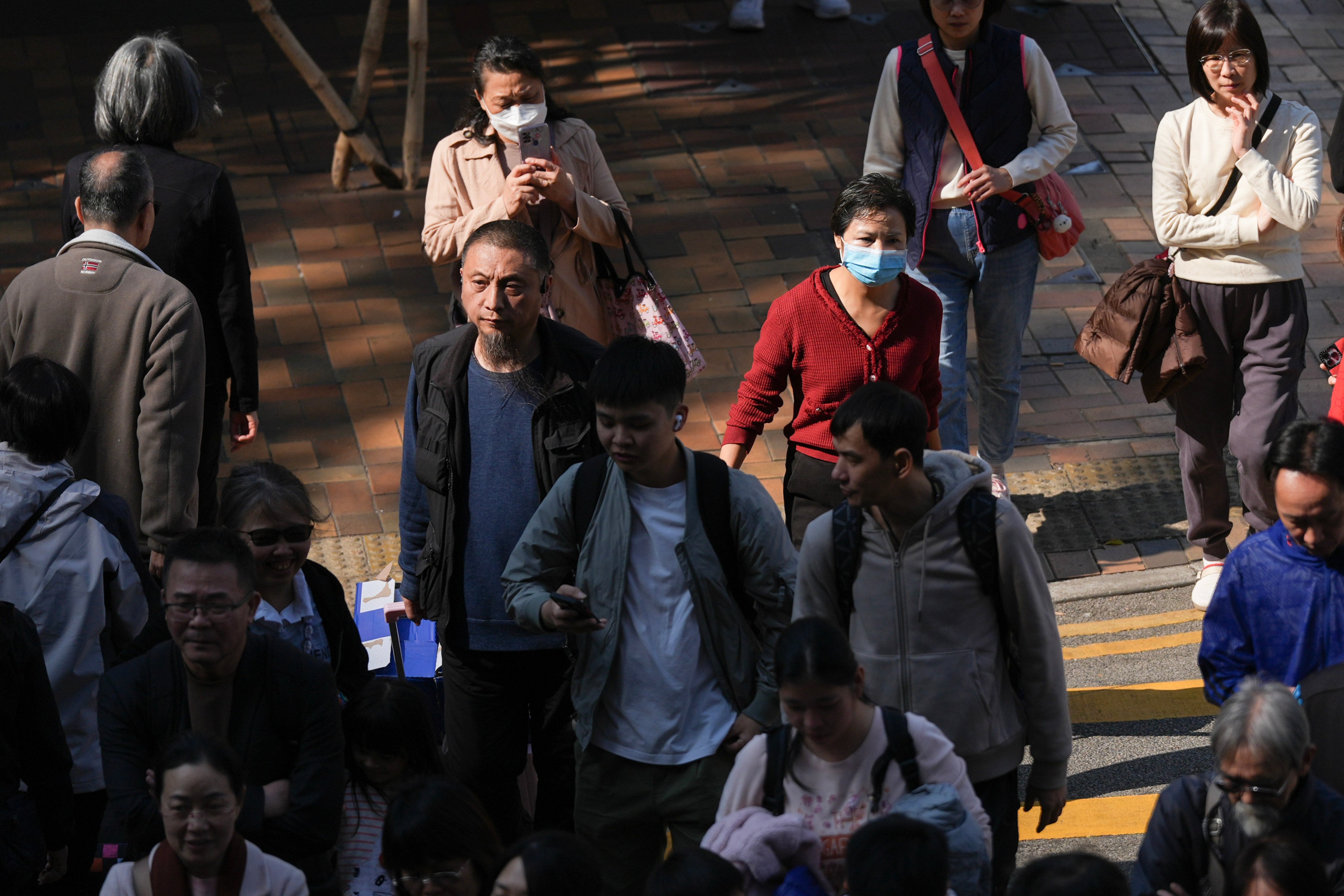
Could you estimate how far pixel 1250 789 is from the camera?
10.0 ft

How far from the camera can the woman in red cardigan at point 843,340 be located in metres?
4.48

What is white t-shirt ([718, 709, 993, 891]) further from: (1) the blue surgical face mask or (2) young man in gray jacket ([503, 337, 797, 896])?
(1) the blue surgical face mask

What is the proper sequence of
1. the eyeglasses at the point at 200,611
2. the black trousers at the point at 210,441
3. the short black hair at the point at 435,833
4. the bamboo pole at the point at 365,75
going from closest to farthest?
1. the short black hair at the point at 435,833
2. the eyeglasses at the point at 200,611
3. the black trousers at the point at 210,441
4. the bamboo pole at the point at 365,75

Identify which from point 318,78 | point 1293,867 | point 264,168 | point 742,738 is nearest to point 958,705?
point 742,738

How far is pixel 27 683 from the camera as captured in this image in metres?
3.48

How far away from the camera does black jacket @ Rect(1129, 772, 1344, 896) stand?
3.05 metres

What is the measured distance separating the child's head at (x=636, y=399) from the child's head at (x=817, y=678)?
2.06ft

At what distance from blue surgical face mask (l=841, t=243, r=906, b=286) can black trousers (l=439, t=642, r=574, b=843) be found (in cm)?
141

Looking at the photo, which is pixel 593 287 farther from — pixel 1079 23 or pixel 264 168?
pixel 1079 23

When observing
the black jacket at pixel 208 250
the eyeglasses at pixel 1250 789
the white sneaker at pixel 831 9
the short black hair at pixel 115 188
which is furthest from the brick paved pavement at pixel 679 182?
the eyeglasses at pixel 1250 789

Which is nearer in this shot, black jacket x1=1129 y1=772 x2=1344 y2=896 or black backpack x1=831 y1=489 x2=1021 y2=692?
black jacket x1=1129 y1=772 x2=1344 y2=896

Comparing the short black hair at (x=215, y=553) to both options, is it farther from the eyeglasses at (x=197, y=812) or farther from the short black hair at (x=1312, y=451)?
the short black hair at (x=1312, y=451)

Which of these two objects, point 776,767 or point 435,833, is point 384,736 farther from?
point 776,767

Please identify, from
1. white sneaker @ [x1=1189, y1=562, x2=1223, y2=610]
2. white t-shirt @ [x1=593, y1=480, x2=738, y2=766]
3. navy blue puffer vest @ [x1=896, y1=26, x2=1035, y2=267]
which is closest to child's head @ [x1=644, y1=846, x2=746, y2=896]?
white t-shirt @ [x1=593, y1=480, x2=738, y2=766]
